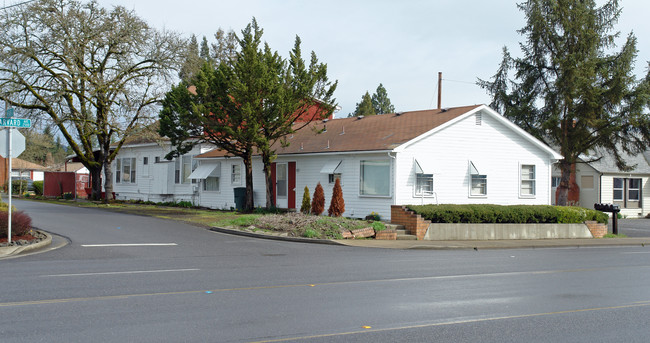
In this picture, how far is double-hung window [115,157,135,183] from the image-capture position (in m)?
39.3

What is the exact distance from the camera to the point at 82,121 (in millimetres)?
33719

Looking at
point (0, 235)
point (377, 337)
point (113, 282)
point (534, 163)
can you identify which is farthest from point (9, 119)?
point (534, 163)

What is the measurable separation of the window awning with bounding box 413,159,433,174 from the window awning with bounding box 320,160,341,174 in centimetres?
342

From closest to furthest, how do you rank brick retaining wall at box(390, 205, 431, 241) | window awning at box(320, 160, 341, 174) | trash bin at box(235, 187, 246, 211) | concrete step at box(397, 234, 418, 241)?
concrete step at box(397, 234, 418, 241) < brick retaining wall at box(390, 205, 431, 241) < window awning at box(320, 160, 341, 174) < trash bin at box(235, 187, 246, 211)

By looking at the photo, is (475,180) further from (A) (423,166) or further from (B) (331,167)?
(B) (331,167)

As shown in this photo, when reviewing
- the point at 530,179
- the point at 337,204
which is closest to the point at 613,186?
the point at 530,179

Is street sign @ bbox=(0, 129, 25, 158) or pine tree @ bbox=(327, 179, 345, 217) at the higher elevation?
street sign @ bbox=(0, 129, 25, 158)

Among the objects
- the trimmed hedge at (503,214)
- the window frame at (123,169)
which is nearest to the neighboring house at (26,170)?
the window frame at (123,169)

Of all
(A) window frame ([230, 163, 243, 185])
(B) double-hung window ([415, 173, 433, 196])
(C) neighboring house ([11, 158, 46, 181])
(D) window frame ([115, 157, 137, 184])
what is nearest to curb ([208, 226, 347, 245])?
(B) double-hung window ([415, 173, 433, 196])

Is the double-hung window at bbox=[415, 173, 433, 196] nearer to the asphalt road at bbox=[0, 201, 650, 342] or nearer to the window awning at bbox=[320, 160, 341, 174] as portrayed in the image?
the window awning at bbox=[320, 160, 341, 174]

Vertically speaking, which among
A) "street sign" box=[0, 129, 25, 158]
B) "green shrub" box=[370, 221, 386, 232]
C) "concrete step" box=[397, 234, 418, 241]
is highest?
"street sign" box=[0, 129, 25, 158]

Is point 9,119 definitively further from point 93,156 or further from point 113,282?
point 93,156

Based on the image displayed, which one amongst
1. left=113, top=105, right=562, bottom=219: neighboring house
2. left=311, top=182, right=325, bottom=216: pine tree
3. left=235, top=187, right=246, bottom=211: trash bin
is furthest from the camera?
left=235, top=187, right=246, bottom=211: trash bin

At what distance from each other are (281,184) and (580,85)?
18.0 m
